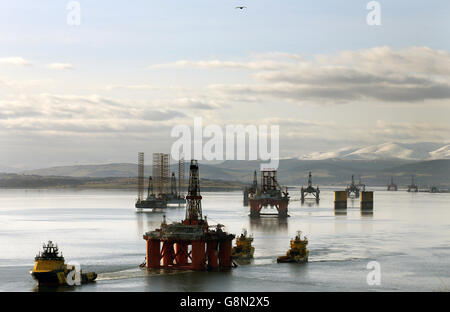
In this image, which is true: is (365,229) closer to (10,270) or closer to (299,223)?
(299,223)

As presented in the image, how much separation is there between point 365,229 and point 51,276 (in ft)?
282

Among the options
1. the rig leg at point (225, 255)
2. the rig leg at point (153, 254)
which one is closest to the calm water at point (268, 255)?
the rig leg at point (225, 255)

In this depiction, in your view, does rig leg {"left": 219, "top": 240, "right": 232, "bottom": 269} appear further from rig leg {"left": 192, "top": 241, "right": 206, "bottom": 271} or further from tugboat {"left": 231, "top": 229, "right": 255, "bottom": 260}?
tugboat {"left": 231, "top": 229, "right": 255, "bottom": 260}

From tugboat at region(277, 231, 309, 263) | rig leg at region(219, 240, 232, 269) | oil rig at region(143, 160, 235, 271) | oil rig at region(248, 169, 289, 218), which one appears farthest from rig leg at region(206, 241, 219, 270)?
oil rig at region(248, 169, 289, 218)

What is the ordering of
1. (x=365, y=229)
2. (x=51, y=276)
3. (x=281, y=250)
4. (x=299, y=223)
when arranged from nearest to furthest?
(x=51, y=276) → (x=281, y=250) → (x=365, y=229) → (x=299, y=223)

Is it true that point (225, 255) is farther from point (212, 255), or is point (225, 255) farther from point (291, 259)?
point (291, 259)

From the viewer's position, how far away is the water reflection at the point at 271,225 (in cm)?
13738

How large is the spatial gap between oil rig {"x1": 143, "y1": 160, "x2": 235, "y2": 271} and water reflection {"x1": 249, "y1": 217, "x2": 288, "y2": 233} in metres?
60.9

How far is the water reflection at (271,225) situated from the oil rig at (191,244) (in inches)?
2398

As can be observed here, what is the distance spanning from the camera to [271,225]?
151250 mm

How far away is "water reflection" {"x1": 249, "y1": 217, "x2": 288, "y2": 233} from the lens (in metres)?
137

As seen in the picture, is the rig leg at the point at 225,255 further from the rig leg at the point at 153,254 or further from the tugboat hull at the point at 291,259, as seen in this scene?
the tugboat hull at the point at 291,259

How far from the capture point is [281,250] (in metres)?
95.6
